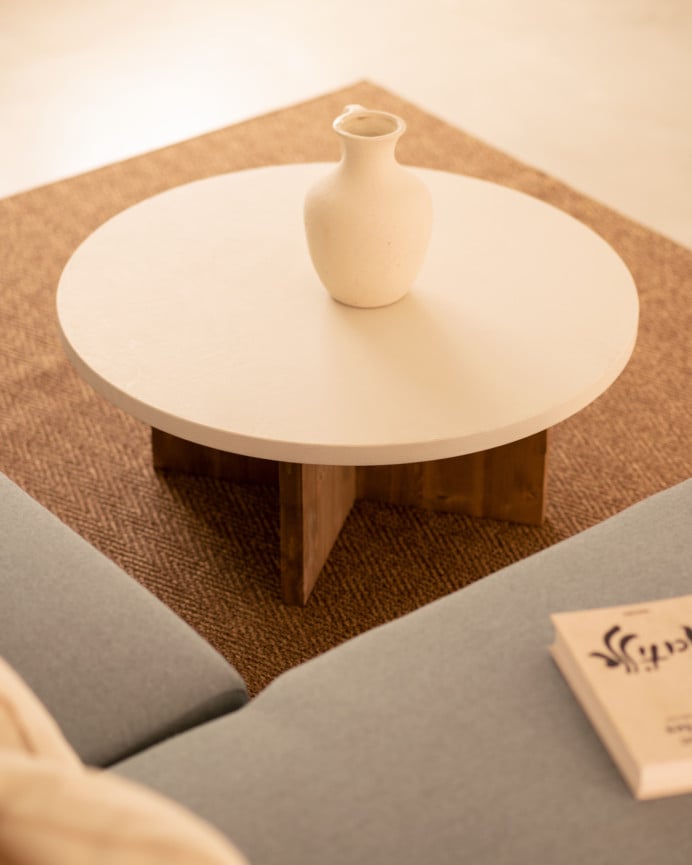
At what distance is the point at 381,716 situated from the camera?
122cm

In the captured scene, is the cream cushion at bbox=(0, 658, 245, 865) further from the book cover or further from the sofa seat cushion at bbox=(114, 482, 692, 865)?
the book cover

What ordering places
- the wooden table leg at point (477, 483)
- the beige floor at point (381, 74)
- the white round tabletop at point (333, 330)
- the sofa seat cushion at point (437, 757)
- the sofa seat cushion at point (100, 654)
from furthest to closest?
1. the beige floor at point (381, 74)
2. the wooden table leg at point (477, 483)
3. the white round tabletop at point (333, 330)
4. the sofa seat cushion at point (100, 654)
5. the sofa seat cushion at point (437, 757)

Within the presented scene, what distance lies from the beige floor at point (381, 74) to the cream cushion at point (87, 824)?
249 centimetres

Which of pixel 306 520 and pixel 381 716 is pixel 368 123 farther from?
pixel 381 716

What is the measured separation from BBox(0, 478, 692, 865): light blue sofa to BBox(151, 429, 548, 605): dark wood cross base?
47 centimetres

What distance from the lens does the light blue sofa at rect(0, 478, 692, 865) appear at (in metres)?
1.10

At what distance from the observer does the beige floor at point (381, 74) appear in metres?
3.38

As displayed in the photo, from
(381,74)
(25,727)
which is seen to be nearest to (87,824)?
(25,727)

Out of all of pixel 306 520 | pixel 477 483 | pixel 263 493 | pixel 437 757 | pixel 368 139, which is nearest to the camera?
pixel 437 757

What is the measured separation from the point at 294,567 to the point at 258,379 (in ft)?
1.17

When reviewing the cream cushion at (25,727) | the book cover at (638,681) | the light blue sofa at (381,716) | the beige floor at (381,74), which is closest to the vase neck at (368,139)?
the light blue sofa at (381,716)

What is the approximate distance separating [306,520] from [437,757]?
28.9 inches

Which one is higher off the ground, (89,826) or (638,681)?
(89,826)

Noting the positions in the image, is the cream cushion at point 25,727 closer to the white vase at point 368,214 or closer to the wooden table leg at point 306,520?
the wooden table leg at point 306,520
